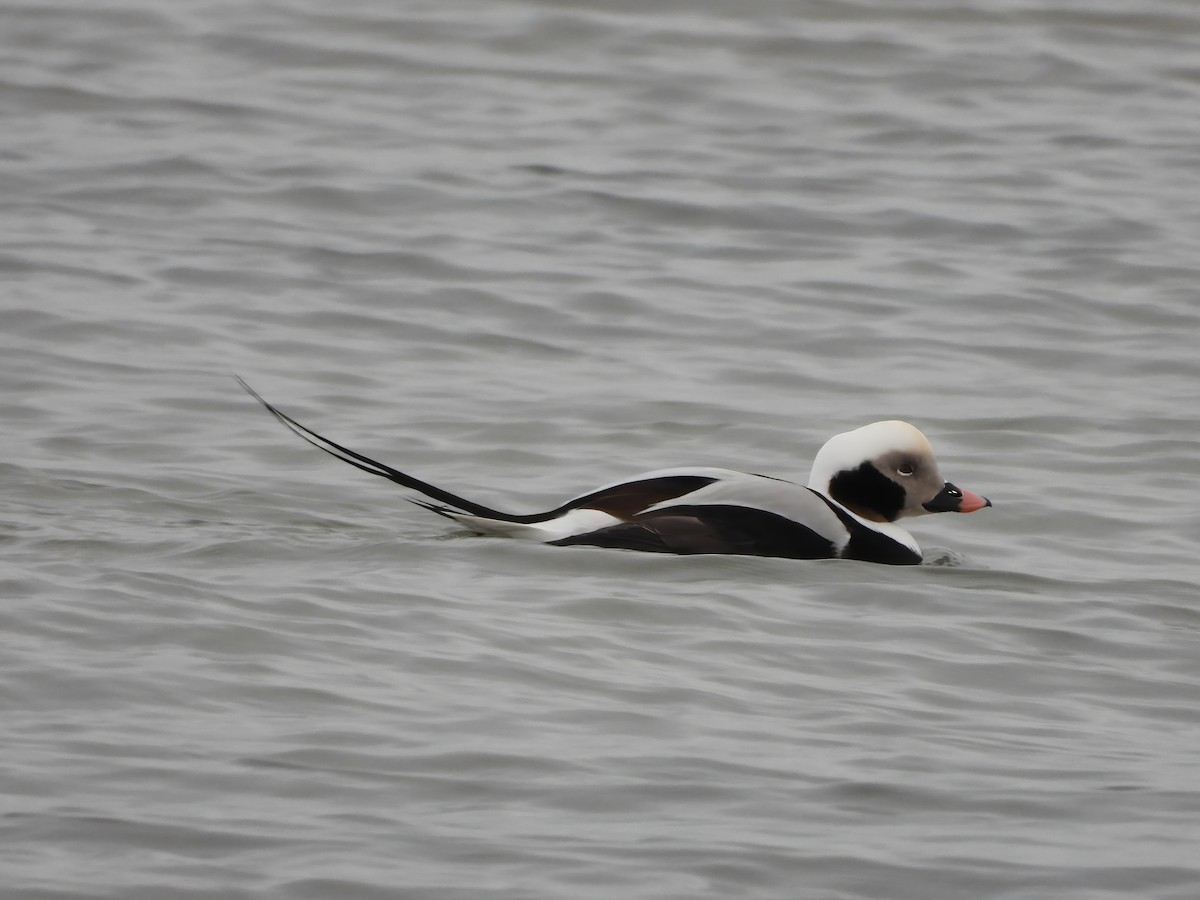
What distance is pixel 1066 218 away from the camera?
10484mm

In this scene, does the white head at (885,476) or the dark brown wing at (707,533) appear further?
the white head at (885,476)

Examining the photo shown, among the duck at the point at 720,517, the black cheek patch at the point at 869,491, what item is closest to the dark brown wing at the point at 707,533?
the duck at the point at 720,517

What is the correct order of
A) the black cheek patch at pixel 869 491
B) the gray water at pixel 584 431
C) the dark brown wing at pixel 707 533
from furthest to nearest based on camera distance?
the black cheek patch at pixel 869 491 < the dark brown wing at pixel 707 533 < the gray water at pixel 584 431

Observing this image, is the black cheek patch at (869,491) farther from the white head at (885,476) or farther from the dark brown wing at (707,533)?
the dark brown wing at (707,533)

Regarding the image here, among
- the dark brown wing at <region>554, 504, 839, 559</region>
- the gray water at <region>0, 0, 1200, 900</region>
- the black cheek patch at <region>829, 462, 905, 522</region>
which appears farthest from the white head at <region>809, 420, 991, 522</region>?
the dark brown wing at <region>554, 504, 839, 559</region>

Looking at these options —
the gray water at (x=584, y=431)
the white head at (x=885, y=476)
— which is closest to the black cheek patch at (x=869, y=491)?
the white head at (x=885, y=476)

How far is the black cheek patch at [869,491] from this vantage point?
6414 millimetres

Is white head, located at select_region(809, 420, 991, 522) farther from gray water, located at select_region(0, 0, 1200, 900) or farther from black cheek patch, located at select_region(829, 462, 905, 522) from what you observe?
gray water, located at select_region(0, 0, 1200, 900)

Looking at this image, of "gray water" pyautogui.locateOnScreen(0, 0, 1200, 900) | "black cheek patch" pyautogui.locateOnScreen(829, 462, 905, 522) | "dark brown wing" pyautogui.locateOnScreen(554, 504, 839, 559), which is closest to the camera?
"gray water" pyautogui.locateOnScreen(0, 0, 1200, 900)

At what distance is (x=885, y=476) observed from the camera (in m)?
6.42

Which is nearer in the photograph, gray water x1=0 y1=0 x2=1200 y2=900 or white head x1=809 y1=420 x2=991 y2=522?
gray water x1=0 y1=0 x2=1200 y2=900

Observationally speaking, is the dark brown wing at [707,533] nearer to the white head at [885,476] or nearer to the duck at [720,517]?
the duck at [720,517]

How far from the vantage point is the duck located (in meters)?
5.94

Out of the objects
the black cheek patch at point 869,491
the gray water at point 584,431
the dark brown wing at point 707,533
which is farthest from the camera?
the black cheek patch at point 869,491
